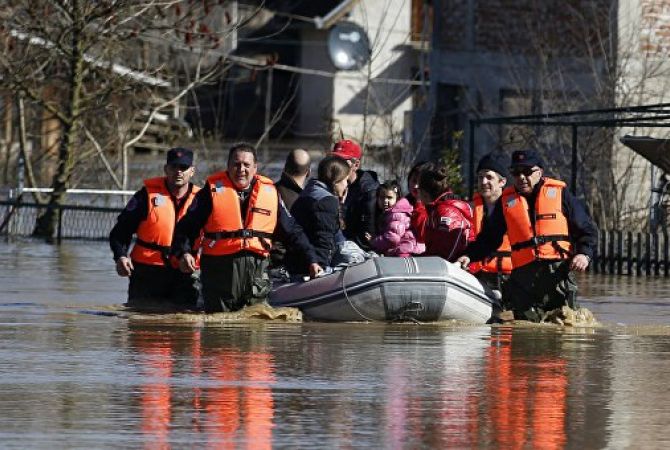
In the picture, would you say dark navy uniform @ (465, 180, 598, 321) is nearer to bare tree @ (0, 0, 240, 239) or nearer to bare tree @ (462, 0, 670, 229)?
bare tree @ (462, 0, 670, 229)

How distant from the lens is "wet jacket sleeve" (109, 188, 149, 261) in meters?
16.8

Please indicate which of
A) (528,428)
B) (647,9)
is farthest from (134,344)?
(647,9)

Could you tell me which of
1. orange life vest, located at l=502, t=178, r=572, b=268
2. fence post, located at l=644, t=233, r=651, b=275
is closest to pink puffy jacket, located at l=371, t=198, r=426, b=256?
orange life vest, located at l=502, t=178, r=572, b=268

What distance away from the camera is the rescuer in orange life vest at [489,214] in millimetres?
17031

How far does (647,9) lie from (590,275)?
738cm

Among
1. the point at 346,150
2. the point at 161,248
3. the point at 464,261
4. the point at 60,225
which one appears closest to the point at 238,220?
the point at 161,248

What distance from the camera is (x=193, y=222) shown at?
16234 mm

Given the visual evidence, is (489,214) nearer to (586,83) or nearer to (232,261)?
(232,261)

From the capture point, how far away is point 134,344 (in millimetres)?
14320

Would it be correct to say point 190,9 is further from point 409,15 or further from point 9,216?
point 409,15

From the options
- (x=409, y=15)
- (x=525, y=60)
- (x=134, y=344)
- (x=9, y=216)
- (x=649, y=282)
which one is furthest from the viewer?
(x=409, y=15)

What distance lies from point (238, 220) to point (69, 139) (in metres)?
11.9

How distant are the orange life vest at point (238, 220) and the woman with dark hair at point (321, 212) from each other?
0.33m

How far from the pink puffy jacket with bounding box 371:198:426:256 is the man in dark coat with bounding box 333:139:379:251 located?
0.49 m
